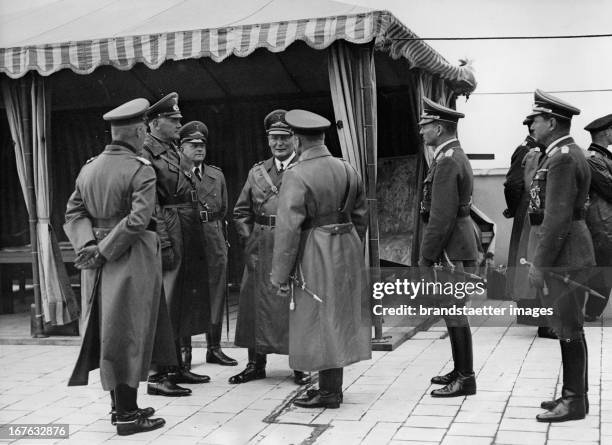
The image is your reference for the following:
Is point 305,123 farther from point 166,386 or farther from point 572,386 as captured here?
point 572,386

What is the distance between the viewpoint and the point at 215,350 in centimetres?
603

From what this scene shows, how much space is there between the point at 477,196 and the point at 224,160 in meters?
3.30

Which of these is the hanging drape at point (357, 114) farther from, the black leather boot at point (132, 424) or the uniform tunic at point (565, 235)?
the black leather boot at point (132, 424)

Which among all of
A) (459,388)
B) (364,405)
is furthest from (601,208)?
(364,405)

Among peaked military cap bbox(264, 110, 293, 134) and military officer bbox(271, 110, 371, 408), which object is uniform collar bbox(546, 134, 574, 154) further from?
peaked military cap bbox(264, 110, 293, 134)

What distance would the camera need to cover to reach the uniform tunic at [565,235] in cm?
416

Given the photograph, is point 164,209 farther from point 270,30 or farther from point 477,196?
point 477,196

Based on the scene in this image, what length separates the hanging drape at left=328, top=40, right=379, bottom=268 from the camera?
6398 mm

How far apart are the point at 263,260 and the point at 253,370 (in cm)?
77

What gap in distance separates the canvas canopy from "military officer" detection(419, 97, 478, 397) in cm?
148

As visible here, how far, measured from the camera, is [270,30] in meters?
6.33

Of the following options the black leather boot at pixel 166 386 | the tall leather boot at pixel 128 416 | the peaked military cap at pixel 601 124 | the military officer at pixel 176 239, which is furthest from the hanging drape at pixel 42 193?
the peaked military cap at pixel 601 124

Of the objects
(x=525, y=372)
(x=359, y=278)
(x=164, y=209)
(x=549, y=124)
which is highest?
(x=549, y=124)

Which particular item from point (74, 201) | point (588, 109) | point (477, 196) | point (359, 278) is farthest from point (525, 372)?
point (477, 196)
